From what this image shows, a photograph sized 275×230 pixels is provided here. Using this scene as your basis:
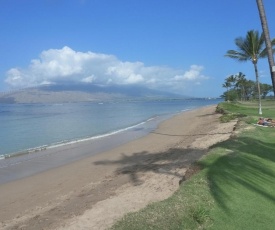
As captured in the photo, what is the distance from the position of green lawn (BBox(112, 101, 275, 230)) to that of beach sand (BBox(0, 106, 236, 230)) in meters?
1.03

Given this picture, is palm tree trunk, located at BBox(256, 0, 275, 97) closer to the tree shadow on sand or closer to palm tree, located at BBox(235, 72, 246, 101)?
the tree shadow on sand

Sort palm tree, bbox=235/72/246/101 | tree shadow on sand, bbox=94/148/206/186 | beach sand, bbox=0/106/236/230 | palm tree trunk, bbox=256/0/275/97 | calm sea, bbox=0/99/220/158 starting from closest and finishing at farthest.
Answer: beach sand, bbox=0/106/236/230, palm tree trunk, bbox=256/0/275/97, tree shadow on sand, bbox=94/148/206/186, calm sea, bbox=0/99/220/158, palm tree, bbox=235/72/246/101

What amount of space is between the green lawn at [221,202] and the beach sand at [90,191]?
1032mm

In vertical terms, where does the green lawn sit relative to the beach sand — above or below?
above

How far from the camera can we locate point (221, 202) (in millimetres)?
6496

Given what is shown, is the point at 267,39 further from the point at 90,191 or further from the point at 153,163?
the point at 90,191

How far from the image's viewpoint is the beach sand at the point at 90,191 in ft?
24.7

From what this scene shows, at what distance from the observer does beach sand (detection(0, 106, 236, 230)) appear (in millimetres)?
7543

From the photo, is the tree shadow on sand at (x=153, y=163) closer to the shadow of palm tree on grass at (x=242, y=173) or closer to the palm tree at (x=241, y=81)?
the shadow of palm tree on grass at (x=242, y=173)

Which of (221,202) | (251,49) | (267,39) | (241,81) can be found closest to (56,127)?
(251,49)

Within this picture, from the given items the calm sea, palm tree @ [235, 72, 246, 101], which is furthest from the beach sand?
palm tree @ [235, 72, 246, 101]

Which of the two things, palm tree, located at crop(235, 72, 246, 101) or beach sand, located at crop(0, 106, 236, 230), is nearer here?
beach sand, located at crop(0, 106, 236, 230)

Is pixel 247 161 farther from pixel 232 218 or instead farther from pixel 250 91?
pixel 250 91

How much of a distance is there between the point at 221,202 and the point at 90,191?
14.9 feet
